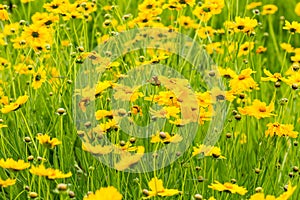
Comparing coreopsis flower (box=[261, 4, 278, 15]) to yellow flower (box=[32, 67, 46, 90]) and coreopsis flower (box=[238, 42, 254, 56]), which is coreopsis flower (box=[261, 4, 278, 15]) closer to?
coreopsis flower (box=[238, 42, 254, 56])

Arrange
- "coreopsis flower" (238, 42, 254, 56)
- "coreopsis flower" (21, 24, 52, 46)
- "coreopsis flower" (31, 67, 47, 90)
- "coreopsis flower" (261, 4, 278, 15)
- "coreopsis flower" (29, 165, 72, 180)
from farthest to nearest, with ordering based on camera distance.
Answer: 1. "coreopsis flower" (261, 4, 278, 15)
2. "coreopsis flower" (238, 42, 254, 56)
3. "coreopsis flower" (21, 24, 52, 46)
4. "coreopsis flower" (31, 67, 47, 90)
5. "coreopsis flower" (29, 165, 72, 180)

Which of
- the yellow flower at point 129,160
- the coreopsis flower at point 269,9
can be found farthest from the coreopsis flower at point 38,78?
the coreopsis flower at point 269,9

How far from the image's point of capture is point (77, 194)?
2.07m

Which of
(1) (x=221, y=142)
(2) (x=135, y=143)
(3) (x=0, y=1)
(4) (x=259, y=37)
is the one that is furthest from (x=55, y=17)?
(3) (x=0, y=1)

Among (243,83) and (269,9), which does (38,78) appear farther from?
(269,9)

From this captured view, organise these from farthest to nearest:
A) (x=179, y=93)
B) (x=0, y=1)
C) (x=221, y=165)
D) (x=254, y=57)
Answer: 1. (x=0, y=1)
2. (x=254, y=57)
3. (x=221, y=165)
4. (x=179, y=93)

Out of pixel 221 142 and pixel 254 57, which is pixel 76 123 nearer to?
pixel 221 142

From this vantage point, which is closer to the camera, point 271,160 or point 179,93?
point 179,93

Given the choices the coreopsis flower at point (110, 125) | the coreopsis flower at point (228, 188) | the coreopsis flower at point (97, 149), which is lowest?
the coreopsis flower at point (97, 149)

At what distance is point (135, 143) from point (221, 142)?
1.08ft

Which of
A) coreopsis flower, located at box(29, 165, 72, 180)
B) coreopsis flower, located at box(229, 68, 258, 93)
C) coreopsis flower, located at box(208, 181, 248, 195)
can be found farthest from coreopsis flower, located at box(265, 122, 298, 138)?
coreopsis flower, located at box(29, 165, 72, 180)

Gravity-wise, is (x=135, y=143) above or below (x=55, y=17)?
below

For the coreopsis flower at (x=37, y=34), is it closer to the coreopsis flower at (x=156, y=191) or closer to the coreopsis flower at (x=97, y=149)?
the coreopsis flower at (x=97, y=149)

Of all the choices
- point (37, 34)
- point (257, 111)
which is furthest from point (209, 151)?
point (37, 34)
